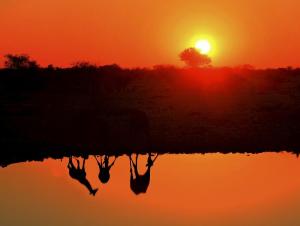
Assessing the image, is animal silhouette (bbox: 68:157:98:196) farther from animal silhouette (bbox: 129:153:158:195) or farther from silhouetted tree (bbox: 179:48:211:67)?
silhouetted tree (bbox: 179:48:211:67)

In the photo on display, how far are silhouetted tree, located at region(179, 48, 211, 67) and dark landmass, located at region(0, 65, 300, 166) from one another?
50292 millimetres

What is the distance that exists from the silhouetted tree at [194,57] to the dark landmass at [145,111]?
5029 centimetres

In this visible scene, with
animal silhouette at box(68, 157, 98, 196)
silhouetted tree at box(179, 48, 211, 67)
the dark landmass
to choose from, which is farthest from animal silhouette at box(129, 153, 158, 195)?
silhouetted tree at box(179, 48, 211, 67)

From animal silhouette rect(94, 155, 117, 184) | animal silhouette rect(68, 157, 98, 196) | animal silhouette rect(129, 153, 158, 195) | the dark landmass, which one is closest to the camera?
animal silhouette rect(129, 153, 158, 195)

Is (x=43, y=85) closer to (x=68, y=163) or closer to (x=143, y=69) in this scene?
(x=143, y=69)

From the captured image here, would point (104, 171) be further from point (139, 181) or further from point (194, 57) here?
point (194, 57)

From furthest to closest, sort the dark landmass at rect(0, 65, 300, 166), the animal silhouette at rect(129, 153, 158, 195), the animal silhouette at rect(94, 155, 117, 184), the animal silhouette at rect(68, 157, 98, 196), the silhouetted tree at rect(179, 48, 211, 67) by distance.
Result: the silhouetted tree at rect(179, 48, 211, 67)
the dark landmass at rect(0, 65, 300, 166)
the animal silhouette at rect(94, 155, 117, 184)
the animal silhouette at rect(68, 157, 98, 196)
the animal silhouette at rect(129, 153, 158, 195)

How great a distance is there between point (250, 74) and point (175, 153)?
18.2 meters

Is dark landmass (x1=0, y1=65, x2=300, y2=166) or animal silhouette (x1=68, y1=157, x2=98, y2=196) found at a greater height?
dark landmass (x1=0, y1=65, x2=300, y2=166)

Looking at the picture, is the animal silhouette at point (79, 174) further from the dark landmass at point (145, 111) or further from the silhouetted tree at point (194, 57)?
the silhouetted tree at point (194, 57)

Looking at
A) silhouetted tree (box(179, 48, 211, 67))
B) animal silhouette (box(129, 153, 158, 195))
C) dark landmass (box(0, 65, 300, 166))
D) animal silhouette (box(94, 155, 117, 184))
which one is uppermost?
silhouetted tree (box(179, 48, 211, 67))

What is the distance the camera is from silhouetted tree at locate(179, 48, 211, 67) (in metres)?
97.8

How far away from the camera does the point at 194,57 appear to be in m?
98.9

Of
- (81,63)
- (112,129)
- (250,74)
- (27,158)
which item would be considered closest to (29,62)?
(81,63)
